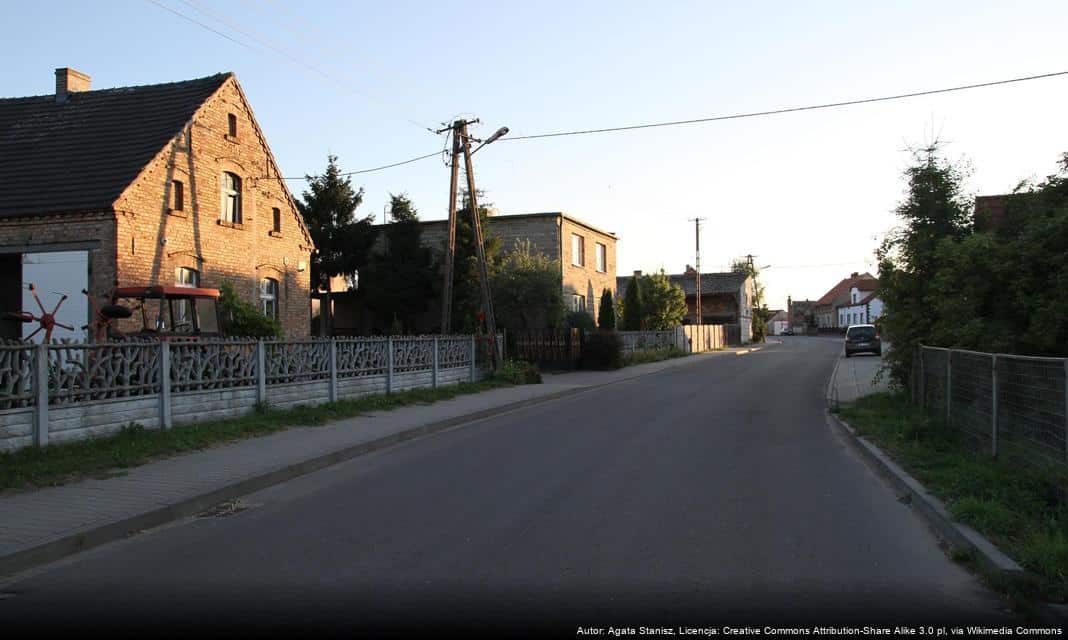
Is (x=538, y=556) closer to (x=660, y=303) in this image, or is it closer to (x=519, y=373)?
(x=519, y=373)

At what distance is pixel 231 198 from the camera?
2350cm

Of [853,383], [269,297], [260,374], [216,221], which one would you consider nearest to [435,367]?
[260,374]

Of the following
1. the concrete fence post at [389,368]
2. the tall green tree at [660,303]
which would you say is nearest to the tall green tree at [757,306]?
the tall green tree at [660,303]

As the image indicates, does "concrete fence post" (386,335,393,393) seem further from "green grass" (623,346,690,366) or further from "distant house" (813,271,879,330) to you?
"distant house" (813,271,879,330)

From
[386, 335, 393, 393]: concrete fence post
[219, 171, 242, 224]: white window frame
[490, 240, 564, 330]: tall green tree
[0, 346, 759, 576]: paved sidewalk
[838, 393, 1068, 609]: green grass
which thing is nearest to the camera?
[838, 393, 1068, 609]: green grass

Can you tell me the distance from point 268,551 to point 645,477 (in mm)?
4315

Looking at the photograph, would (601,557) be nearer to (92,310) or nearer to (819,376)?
(92,310)

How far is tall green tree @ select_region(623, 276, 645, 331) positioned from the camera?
142ft

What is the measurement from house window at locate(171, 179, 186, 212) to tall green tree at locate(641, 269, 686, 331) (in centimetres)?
3070

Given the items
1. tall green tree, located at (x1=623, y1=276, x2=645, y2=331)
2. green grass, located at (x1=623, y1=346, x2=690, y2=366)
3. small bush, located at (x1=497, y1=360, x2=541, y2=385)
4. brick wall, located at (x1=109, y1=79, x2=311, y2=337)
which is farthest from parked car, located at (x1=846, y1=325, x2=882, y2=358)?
brick wall, located at (x1=109, y1=79, x2=311, y2=337)

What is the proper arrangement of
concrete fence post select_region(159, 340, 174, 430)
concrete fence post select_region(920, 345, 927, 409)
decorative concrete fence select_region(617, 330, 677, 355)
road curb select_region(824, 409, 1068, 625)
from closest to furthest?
road curb select_region(824, 409, 1068, 625) → concrete fence post select_region(159, 340, 174, 430) → concrete fence post select_region(920, 345, 927, 409) → decorative concrete fence select_region(617, 330, 677, 355)

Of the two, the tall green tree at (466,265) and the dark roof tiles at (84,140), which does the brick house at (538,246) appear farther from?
the dark roof tiles at (84,140)

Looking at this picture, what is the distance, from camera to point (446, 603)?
192 inches

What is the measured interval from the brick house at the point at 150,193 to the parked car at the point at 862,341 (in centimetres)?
2772
